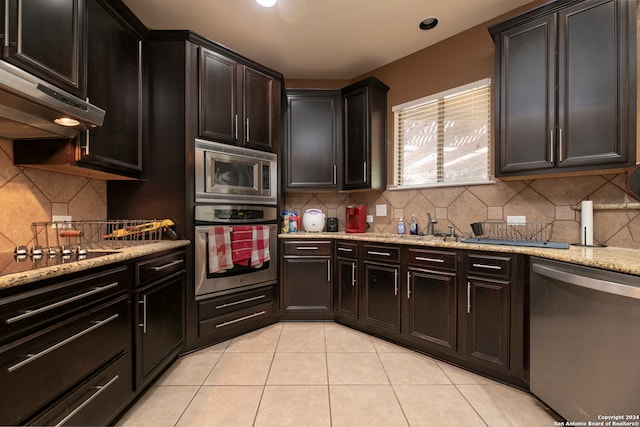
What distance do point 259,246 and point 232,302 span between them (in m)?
0.54

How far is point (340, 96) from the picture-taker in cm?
300

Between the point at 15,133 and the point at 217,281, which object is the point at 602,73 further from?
the point at 15,133

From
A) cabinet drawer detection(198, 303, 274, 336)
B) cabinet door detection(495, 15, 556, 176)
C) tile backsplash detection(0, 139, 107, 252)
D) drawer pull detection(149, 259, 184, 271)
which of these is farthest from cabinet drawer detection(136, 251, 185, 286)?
cabinet door detection(495, 15, 556, 176)

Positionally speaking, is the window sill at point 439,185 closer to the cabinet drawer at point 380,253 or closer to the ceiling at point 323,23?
the cabinet drawer at point 380,253

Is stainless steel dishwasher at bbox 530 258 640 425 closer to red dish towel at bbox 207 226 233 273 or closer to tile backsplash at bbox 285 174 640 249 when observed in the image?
tile backsplash at bbox 285 174 640 249

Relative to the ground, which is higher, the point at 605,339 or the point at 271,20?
the point at 271,20

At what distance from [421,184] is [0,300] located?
2852mm

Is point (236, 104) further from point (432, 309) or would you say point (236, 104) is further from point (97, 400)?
point (432, 309)

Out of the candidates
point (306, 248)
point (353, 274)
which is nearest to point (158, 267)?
point (306, 248)

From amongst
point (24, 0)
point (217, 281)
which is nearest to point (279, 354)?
point (217, 281)

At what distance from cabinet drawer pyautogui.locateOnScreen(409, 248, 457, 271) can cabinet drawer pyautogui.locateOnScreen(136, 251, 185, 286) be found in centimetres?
180

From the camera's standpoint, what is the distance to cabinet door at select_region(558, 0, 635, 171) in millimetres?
1527

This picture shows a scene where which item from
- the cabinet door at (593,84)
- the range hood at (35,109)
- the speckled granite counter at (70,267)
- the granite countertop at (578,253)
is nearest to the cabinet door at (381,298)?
the granite countertop at (578,253)

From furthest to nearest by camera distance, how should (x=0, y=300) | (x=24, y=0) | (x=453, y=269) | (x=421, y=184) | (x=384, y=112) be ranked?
(x=384, y=112) < (x=421, y=184) < (x=453, y=269) < (x=24, y=0) < (x=0, y=300)
